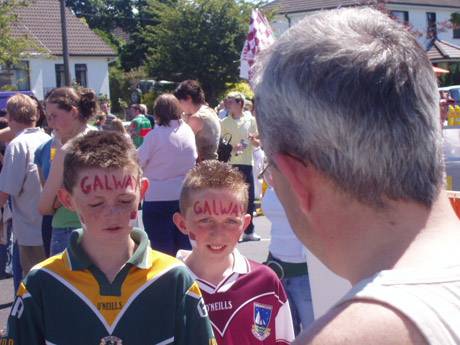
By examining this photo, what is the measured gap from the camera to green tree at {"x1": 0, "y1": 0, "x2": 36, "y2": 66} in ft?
87.1

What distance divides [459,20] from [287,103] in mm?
15058

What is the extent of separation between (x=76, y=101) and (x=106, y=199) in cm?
254

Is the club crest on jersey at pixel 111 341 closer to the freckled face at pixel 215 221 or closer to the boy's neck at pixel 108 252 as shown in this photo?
the boy's neck at pixel 108 252

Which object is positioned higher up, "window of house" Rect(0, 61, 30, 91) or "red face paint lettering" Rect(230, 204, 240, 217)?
"window of house" Rect(0, 61, 30, 91)

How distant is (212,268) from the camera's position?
3088mm

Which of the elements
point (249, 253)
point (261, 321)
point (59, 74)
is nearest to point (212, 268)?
point (261, 321)

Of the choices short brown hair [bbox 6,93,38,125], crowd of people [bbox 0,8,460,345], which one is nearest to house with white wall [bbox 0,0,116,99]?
short brown hair [bbox 6,93,38,125]

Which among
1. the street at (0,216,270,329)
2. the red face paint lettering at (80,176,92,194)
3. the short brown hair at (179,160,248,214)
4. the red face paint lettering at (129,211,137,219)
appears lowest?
the street at (0,216,270,329)

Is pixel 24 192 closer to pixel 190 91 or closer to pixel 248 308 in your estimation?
pixel 190 91

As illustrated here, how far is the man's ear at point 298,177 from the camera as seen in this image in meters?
1.23

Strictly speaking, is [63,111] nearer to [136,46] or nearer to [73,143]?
[73,143]

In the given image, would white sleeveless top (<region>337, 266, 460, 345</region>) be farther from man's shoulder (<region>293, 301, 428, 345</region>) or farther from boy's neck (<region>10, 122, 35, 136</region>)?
boy's neck (<region>10, 122, 35, 136</region>)

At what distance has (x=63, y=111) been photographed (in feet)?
16.2

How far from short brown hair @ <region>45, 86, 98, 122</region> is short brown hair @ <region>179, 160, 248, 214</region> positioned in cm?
189
